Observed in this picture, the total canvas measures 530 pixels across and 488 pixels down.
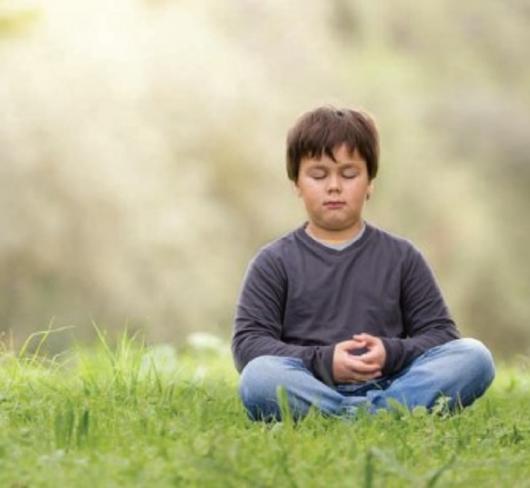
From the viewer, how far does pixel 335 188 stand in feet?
12.9

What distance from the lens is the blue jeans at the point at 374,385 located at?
371 cm

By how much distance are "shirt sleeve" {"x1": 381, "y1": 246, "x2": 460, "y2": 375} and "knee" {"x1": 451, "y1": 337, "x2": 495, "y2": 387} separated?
98mm

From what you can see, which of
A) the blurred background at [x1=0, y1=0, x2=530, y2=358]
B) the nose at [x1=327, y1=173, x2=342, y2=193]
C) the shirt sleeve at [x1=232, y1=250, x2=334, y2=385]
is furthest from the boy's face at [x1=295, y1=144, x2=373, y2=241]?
the blurred background at [x1=0, y1=0, x2=530, y2=358]

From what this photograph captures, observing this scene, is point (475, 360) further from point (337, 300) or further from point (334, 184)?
point (334, 184)

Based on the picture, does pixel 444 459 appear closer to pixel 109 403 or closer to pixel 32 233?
pixel 109 403

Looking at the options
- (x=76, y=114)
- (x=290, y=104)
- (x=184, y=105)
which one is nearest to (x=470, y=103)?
(x=290, y=104)

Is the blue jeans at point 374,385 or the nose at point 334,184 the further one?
the nose at point 334,184

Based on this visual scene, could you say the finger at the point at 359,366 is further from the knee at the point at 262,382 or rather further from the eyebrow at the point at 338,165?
the eyebrow at the point at 338,165

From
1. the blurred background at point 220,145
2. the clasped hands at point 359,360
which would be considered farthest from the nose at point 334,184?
the blurred background at point 220,145

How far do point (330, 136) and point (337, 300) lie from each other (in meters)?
0.51

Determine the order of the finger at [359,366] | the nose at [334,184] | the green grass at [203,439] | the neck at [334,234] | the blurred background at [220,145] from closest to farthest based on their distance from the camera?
the green grass at [203,439]
the finger at [359,366]
the nose at [334,184]
the neck at [334,234]
the blurred background at [220,145]

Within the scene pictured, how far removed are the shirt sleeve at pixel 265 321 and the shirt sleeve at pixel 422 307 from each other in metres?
0.27

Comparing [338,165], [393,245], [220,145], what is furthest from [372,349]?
[220,145]

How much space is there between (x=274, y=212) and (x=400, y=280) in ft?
38.5
